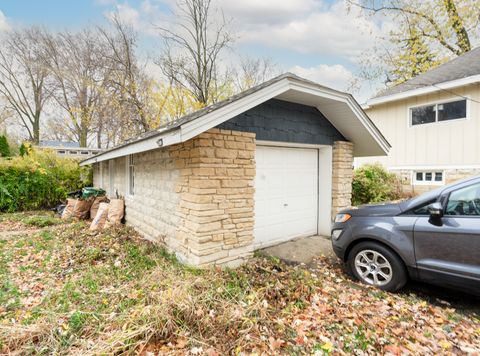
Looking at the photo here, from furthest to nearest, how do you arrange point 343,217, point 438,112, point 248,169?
1. point 438,112
2. point 248,169
3. point 343,217

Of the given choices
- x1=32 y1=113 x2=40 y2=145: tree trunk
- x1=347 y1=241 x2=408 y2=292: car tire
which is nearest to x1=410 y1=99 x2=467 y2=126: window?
x1=347 y1=241 x2=408 y2=292: car tire

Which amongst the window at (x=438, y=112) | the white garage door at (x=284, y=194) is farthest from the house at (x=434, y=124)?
the white garage door at (x=284, y=194)

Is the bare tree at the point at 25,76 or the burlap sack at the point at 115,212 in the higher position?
the bare tree at the point at 25,76

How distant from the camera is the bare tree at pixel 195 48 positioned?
15.5 metres

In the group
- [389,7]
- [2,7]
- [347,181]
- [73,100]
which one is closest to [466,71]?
[347,181]

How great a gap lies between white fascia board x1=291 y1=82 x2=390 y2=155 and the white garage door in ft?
4.29

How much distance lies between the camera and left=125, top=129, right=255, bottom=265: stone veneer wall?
416 centimetres

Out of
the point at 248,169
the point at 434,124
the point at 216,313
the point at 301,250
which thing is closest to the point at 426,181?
the point at 434,124

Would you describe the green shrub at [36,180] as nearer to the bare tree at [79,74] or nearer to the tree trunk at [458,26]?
the bare tree at [79,74]

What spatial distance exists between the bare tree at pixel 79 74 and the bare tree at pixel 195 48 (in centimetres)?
528

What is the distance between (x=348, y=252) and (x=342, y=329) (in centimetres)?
158

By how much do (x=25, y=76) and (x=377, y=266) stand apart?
→ 28878mm

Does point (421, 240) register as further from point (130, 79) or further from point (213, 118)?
point (130, 79)

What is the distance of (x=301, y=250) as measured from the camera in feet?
17.9
